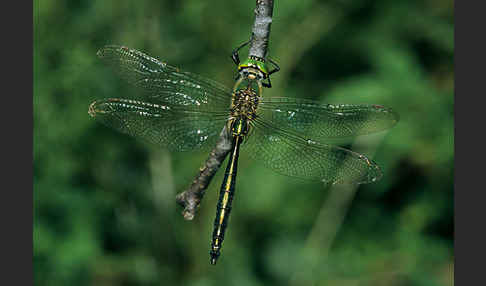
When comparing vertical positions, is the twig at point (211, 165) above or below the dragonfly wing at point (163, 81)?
below

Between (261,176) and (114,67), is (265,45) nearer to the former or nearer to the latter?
(114,67)

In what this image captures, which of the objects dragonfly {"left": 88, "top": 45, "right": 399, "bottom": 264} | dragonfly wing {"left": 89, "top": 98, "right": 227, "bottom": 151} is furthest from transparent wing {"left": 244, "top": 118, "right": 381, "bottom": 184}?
dragonfly wing {"left": 89, "top": 98, "right": 227, "bottom": 151}

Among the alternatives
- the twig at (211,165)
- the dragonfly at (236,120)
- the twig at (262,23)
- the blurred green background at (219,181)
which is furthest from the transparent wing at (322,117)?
the blurred green background at (219,181)

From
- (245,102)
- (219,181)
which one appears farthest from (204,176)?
(219,181)

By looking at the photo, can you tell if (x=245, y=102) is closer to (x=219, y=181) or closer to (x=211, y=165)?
(x=211, y=165)

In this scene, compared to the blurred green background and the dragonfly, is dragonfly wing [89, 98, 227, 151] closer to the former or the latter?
the dragonfly

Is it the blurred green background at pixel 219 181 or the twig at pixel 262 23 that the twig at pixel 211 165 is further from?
the blurred green background at pixel 219 181

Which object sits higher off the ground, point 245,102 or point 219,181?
point 245,102
